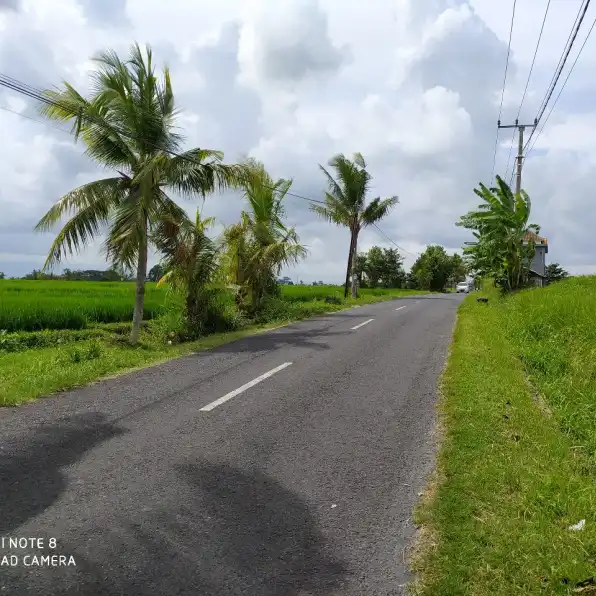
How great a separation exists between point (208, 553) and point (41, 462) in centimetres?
223

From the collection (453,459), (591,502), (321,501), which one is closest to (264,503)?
(321,501)

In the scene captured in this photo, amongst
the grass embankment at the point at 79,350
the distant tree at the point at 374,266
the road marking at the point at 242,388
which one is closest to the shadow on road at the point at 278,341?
the grass embankment at the point at 79,350

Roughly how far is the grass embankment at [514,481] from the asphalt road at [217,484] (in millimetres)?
255

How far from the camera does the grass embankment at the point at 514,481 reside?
3020mm

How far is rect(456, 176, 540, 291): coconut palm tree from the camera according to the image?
65.3 ft

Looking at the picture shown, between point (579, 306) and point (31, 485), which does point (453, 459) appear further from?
point (579, 306)

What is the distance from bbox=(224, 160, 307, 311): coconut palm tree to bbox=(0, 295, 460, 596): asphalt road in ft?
32.8

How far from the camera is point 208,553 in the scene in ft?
10.6

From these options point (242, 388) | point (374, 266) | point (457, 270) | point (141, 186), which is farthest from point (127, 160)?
point (457, 270)

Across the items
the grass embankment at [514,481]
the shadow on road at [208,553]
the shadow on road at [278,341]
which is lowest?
the shadow on road at [208,553]

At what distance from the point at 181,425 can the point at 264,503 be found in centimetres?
211

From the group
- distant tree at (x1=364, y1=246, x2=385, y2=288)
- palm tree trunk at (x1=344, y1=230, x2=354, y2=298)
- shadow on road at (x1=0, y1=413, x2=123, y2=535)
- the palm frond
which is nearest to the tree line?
the palm frond

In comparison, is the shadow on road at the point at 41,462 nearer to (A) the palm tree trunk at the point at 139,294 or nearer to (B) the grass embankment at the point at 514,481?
(B) the grass embankment at the point at 514,481

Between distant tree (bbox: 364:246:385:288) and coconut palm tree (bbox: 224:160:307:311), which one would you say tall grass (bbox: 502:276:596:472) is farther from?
distant tree (bbox: 364:246:385:288)
